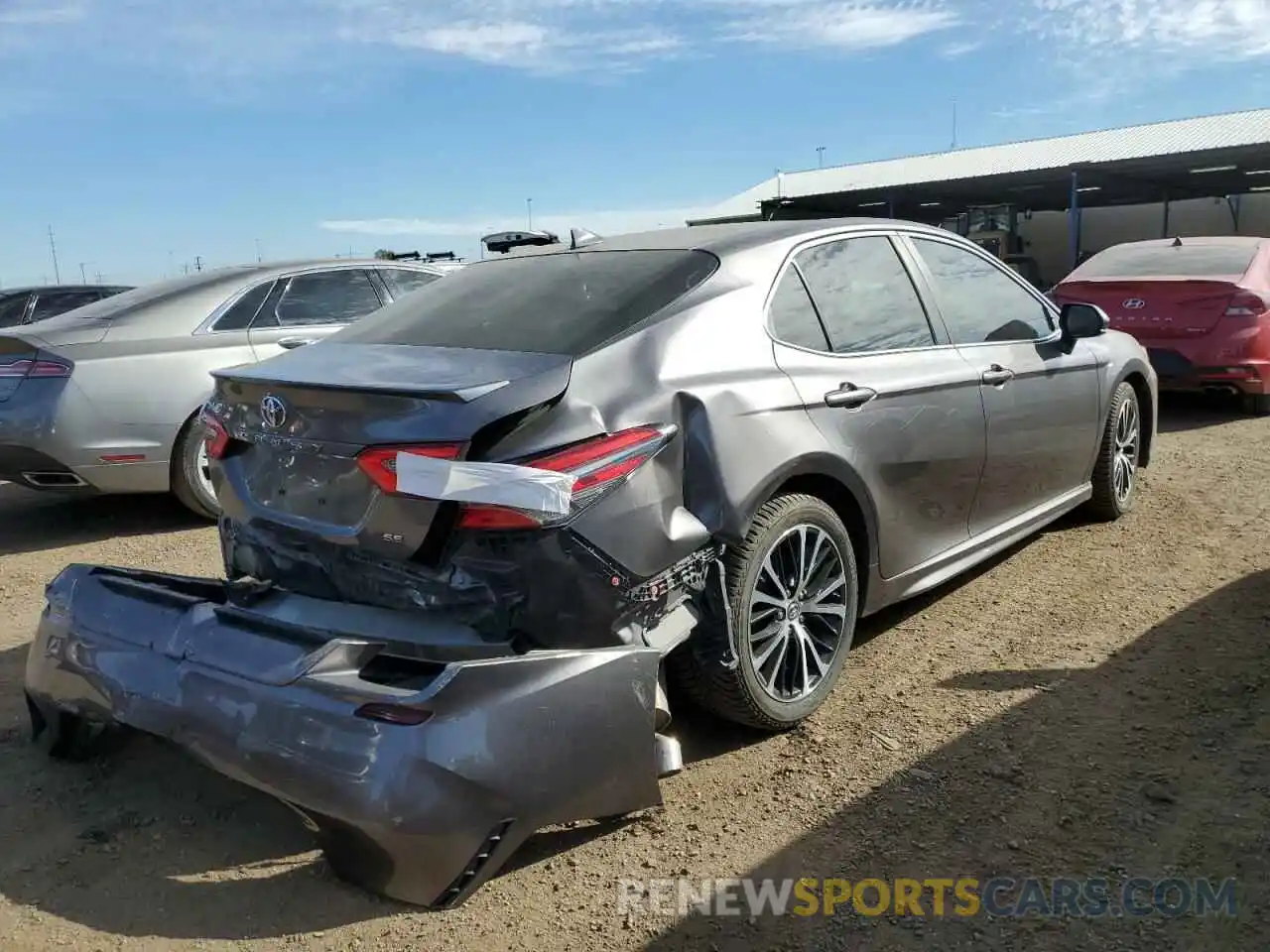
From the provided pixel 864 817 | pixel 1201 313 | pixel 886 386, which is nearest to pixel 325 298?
pixel 886 386

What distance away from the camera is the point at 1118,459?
5.20 meters

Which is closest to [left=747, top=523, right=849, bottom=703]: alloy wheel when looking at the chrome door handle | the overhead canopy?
the chrome door handle

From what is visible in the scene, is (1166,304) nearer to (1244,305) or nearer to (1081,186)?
(1244,305)

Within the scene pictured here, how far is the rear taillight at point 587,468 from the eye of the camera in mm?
2389

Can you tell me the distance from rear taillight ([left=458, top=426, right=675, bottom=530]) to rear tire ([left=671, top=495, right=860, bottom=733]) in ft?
1.54

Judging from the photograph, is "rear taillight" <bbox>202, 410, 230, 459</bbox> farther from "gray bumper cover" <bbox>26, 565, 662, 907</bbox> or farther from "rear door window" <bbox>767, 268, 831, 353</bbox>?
"rear door window" <bbox>767, 268, 831, 353</bbox>

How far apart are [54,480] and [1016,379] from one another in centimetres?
495

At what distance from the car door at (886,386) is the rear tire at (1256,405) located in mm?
5883

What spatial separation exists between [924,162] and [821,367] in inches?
1278

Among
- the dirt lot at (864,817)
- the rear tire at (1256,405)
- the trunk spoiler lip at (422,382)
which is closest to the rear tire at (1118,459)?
the dirt lot at (864,817)

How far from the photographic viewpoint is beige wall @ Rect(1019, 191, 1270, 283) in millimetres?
28141

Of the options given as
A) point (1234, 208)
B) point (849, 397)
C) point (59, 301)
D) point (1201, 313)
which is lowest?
point (1201, 313)

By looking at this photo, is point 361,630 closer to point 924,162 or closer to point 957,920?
point 957,920

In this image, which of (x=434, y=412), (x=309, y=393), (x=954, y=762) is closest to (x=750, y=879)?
(x=954, y=762)
